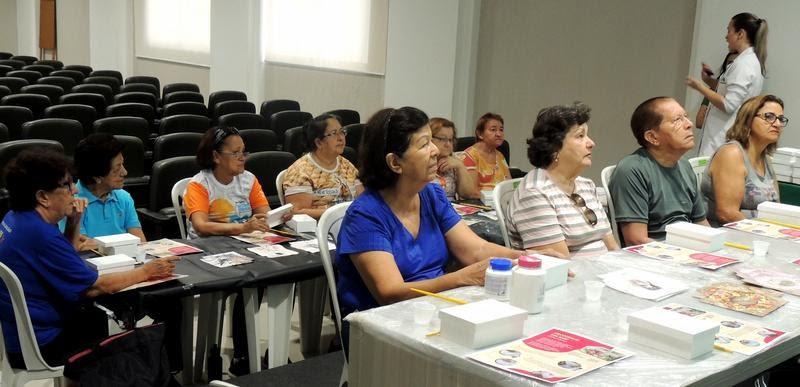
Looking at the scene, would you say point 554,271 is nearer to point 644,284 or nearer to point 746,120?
point 644,284

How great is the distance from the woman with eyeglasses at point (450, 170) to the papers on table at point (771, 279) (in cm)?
238

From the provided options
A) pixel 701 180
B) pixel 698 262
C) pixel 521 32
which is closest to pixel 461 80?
pixel 521 32

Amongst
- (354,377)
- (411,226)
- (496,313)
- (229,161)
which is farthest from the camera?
(229,161)

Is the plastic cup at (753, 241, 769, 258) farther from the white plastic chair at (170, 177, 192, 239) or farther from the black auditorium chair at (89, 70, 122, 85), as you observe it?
the black auditorium chair at (89, 70, 122, 85)

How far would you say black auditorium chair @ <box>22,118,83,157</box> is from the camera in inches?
234

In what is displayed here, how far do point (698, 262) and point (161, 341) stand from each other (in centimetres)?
178

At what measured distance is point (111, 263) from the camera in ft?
9.70

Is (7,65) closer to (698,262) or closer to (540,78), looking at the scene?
(540,78)

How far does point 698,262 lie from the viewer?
282 cm

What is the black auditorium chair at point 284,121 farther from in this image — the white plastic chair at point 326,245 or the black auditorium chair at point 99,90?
the white plastic chair at point 326,245

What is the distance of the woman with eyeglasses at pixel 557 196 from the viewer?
310 cm

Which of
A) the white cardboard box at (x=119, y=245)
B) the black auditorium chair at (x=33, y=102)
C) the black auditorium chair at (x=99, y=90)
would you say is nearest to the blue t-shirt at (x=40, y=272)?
the white cardboard box at (x=119, y=245)

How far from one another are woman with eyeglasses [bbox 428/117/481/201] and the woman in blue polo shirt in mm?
1994

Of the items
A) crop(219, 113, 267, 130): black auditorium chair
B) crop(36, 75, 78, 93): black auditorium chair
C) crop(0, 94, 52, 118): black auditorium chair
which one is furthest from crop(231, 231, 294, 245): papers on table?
crop(36, 75, 78, 93): black auditorium chair
